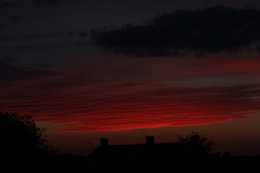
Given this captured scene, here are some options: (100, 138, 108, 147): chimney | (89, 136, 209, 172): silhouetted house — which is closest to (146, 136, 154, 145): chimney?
(89, 136, 209, 172): silhouetted house

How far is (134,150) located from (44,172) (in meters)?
15.9

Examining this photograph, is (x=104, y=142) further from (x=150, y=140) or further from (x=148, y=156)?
(x=148, y=156)

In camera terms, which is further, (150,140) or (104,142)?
(104,142)

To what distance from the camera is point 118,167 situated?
2835 inches

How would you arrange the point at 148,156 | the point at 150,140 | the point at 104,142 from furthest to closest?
the point at 104,142, the point at 150,140, the point at 148,156

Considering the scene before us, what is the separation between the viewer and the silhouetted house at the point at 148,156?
69875mm

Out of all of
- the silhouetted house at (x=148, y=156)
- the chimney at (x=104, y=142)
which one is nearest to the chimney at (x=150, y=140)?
the silhouetted house at (x=148, y=156)

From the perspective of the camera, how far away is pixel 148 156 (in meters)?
71.2

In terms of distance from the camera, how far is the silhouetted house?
69.9m

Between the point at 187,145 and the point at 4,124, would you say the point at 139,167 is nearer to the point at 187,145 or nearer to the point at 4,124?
the point at 187,145

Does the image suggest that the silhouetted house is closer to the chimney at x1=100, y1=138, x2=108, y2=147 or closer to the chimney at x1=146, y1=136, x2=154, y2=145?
the chimney at x1=146, y1=136, x2=154, y2=145

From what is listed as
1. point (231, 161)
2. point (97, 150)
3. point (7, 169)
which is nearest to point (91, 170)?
point (97, 150)

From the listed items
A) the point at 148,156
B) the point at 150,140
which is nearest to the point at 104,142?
the point at 150,140

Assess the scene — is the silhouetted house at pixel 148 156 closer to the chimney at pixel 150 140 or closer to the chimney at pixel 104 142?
the chimney at pixel 150 140
